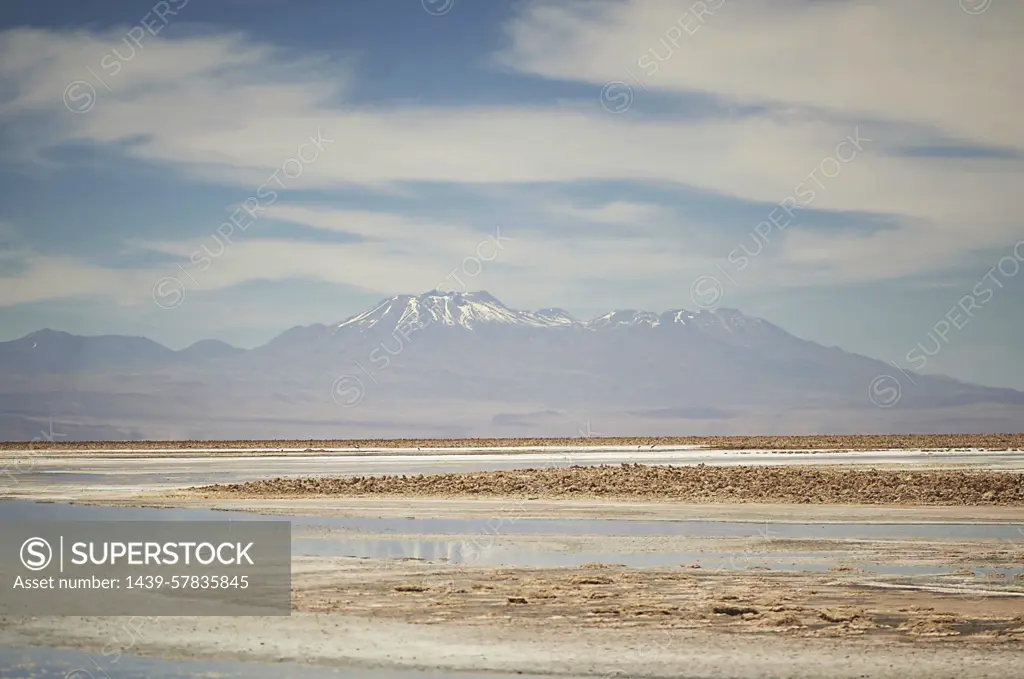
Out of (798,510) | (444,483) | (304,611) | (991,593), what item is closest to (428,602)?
(304,611)

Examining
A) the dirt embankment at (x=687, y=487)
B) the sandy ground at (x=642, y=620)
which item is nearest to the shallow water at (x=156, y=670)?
the sandy ground at (x=642, y=620)

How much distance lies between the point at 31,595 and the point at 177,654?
19.3 feet

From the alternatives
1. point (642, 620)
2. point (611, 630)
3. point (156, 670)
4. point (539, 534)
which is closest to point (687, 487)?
point (539, 534)

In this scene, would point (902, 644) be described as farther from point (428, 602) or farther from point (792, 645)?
point (428, 602)

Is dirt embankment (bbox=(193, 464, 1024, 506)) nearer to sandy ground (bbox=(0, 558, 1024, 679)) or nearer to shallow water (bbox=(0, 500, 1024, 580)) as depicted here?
shallow water (bbox=(0, 500, 1024, 580))

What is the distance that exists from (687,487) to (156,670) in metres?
33.2

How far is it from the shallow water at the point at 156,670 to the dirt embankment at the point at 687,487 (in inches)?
1139

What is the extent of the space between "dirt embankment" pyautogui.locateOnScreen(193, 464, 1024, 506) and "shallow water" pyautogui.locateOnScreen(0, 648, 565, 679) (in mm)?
28928

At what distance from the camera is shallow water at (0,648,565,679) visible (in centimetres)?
1362

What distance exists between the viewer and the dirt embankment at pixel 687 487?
4141 cm

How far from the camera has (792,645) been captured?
15.4 meters

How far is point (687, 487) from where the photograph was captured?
45219 millimetres

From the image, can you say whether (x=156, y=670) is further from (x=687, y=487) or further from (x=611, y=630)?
(x=687, y=487)

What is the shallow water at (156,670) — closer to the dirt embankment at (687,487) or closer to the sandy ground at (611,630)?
the sandy ground at (611,630)
